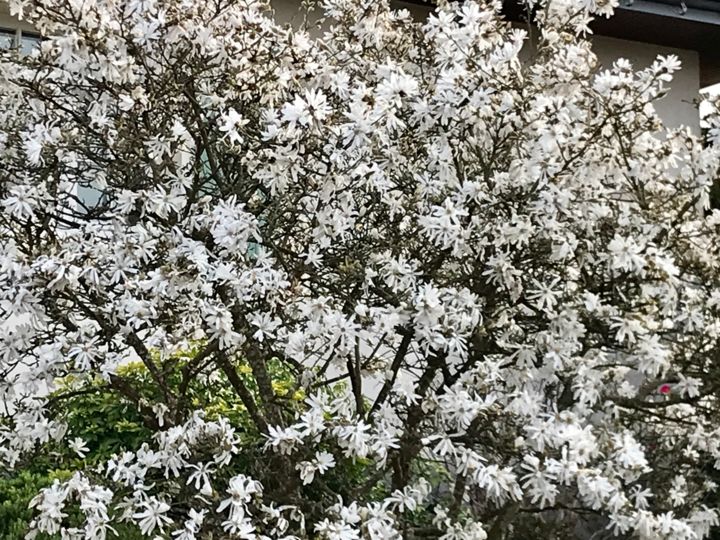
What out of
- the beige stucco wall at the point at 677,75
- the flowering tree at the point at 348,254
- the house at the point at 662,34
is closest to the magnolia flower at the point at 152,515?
the flowering tree at the point at 348,254

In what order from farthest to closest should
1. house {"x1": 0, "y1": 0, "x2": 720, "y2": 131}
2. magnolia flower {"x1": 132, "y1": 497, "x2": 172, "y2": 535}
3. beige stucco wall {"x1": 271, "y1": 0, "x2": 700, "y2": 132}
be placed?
1. beige stucco wall {"x1": 271, "y1": 0, "x2": 700, "y2": 132}
2. house {"x1": 0, "y1": 0, "x2": 720, "y2": 131}
3. magnolia flower {"x1": 132, "y1": 497, "x2": 172, "y2": 535}

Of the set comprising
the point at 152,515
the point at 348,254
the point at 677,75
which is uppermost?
the point at 677,75

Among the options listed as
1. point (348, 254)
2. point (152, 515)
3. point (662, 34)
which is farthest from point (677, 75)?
point (152, 515)

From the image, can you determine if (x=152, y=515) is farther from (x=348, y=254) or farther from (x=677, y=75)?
(x=677, y=75)

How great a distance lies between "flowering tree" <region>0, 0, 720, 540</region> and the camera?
2.87 m

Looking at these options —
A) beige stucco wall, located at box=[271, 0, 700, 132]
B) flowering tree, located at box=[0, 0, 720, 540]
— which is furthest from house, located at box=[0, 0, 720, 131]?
flowering tree, located at box=[0, 0, 720, 540]

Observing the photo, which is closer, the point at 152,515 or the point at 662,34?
the point at 152,515

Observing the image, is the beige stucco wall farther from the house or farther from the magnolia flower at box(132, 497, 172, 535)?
the magnolia flower at box(132, 497, 172, 535)

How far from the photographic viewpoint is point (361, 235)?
11.8 ft

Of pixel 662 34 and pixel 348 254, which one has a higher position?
pixel 662 34

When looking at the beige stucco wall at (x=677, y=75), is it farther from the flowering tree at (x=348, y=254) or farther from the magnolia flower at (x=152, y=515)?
the magnolia flower at (x=152, y=515)

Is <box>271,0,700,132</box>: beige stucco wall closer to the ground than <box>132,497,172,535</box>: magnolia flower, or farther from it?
farther from it

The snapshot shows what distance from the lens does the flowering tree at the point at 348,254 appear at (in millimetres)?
2867

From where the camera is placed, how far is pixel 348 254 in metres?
3.48
